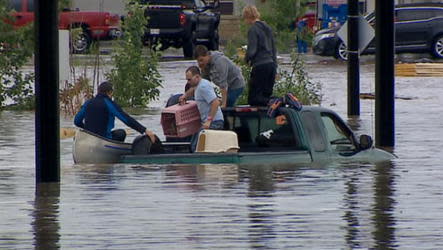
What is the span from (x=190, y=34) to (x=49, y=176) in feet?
100

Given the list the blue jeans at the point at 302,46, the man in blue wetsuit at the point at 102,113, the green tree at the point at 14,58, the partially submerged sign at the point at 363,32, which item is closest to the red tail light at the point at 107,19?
the blue jeans at the point at 302,46

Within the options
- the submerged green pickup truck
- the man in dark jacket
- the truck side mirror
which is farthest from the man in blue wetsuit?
the man in dark jacket

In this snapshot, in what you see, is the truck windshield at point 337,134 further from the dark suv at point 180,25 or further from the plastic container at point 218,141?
the dark suv at point 180,25

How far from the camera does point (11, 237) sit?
458 inches

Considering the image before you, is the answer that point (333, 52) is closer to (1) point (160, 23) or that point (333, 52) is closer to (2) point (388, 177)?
(1) point (160, 23)

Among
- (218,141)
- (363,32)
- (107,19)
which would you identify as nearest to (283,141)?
(218,141)

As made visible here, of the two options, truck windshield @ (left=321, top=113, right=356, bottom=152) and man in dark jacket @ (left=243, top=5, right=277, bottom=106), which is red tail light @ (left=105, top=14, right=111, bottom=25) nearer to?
man in dark jacket @ (left=243, top=5, right=277, bottom=106)

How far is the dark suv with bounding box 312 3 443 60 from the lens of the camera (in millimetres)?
42000

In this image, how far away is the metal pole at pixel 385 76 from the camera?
20.0m

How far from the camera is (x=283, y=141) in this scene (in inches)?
661

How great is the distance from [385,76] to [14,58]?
9.17 m

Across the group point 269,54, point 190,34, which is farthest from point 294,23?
point 269,54

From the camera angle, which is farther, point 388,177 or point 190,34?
point 190,34

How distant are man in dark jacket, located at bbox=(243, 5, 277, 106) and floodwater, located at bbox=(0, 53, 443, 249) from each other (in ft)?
6.63
